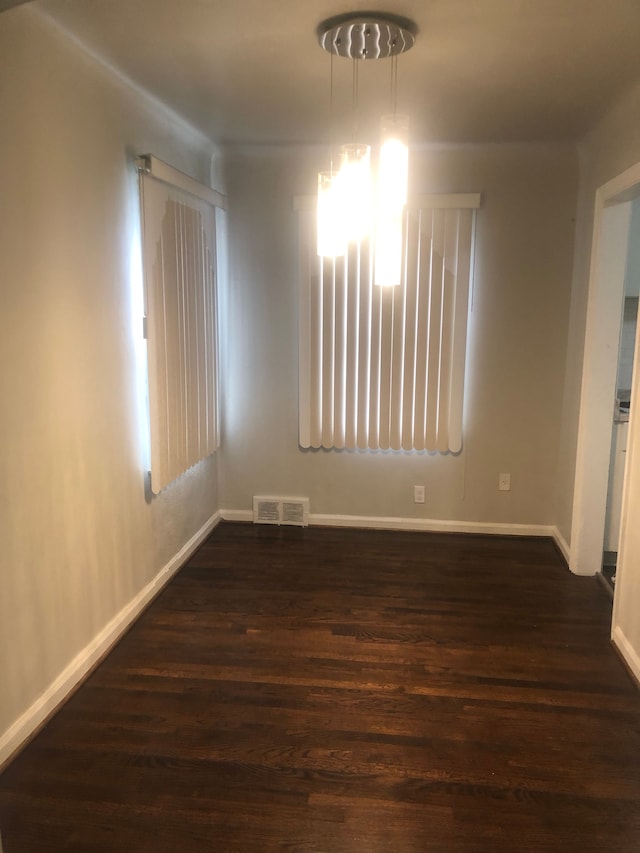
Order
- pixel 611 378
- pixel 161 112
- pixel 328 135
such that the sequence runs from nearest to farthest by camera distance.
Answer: pixel 161 112 → pixel 611 378 → pixel 328 135

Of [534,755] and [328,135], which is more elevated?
[328,135]

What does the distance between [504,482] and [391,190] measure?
9.00ft

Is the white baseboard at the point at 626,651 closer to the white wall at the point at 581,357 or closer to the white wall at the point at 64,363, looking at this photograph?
the white wall at the point at 581,357

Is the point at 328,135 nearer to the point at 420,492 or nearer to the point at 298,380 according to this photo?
the point at 298,380

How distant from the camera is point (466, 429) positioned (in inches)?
165

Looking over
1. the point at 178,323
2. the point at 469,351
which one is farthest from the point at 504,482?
the point at 178,323

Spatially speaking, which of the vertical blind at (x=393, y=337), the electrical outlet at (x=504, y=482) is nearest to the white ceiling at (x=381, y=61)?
the vertical blind at (x=393, y=337)

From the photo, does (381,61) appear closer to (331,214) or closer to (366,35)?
(366,35)

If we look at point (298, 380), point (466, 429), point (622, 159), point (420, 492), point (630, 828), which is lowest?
point (630, 828)

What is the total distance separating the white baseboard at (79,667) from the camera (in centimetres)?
222

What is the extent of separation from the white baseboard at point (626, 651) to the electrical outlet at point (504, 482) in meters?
1.38

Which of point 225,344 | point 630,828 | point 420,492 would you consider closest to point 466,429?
point 420,492

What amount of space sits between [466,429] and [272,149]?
2.10 metres

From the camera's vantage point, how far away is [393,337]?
410 centimetres
